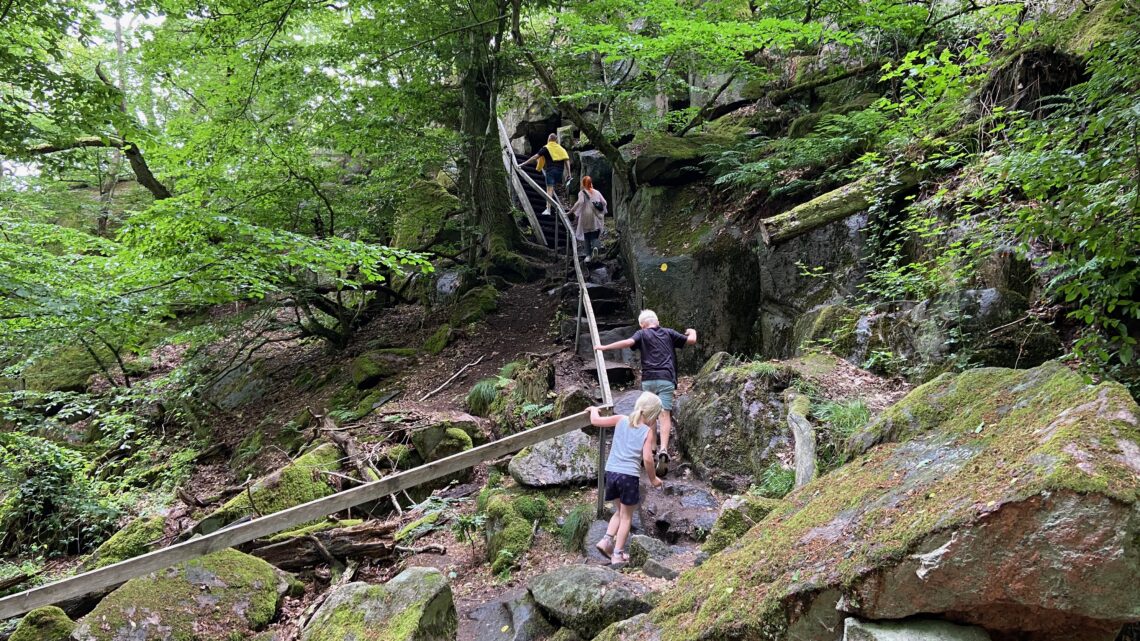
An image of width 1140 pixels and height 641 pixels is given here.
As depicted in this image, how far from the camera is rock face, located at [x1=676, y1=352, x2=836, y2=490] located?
5.60m

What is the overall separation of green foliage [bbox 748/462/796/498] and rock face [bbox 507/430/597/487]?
1758 mm

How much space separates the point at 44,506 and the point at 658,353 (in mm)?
8626

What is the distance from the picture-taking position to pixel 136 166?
1035 centimetres

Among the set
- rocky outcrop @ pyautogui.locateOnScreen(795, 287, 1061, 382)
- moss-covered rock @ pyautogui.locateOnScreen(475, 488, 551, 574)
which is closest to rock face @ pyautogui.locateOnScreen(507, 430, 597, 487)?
moss-covered rock @ pyautogui.locateOnScreen(475, 488, 551, 574)

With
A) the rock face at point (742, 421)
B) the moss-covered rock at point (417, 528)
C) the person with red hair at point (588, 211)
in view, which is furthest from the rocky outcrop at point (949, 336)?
the person with red hair at point (588, 211)

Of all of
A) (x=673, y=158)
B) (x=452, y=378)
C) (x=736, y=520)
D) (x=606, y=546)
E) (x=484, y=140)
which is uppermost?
(x=484, y=140)

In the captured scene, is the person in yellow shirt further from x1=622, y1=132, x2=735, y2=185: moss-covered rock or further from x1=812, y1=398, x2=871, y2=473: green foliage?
x1=812, y1=398, x2=871, y2=473: green foliage

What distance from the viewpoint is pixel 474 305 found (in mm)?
11703

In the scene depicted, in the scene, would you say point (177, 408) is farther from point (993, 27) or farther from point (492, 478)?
point (993, 27)

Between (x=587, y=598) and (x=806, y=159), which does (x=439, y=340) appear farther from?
(x=587, y=598)

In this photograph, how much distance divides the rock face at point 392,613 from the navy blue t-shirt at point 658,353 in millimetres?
3105

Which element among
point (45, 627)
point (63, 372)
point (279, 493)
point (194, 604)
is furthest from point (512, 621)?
point (63, 372)

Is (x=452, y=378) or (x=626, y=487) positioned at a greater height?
(x=452, y=378)


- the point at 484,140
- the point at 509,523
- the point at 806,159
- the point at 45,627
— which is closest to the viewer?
the point at 45,627
